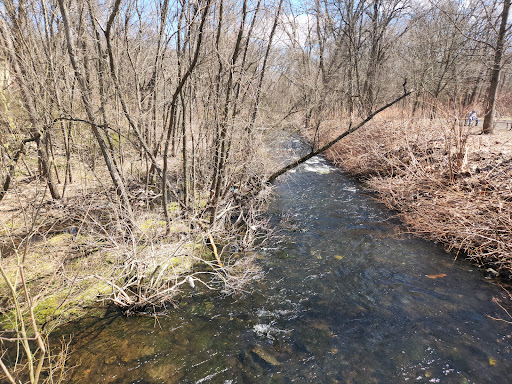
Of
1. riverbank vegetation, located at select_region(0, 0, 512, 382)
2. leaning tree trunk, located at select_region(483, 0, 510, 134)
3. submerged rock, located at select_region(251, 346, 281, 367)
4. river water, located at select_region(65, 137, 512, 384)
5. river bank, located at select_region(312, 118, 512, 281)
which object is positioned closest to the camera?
river water, located at select_region(65, 137, 512, 384)

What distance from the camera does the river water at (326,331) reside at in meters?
3.12

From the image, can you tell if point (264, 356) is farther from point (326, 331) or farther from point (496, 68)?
point (496, 68)

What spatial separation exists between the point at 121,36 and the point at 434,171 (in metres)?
8.20

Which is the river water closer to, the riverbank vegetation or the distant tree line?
the riverbank vegetation

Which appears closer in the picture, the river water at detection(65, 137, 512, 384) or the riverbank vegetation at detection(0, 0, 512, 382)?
the river water at detection(65, 137, 512, 384)

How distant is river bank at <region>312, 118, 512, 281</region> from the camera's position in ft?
16.5

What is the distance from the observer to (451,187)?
20.7 ft

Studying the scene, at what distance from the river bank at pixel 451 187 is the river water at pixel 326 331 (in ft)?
1.55

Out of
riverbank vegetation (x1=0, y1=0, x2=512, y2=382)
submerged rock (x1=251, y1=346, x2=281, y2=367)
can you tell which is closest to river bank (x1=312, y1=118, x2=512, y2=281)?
riverbank vegetation (x1=0, y1=0, x2=512, y2=382)

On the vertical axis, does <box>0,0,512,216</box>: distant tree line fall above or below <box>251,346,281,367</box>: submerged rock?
above

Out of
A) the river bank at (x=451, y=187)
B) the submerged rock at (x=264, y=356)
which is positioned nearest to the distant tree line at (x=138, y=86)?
the river bank at (x=451, y=187)

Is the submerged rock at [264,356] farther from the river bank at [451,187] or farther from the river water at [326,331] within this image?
the river bank at [451,187]

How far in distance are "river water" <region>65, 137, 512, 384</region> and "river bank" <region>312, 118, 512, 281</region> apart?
472mm

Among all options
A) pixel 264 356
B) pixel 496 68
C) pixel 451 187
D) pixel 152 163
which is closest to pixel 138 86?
pixel 152 163
